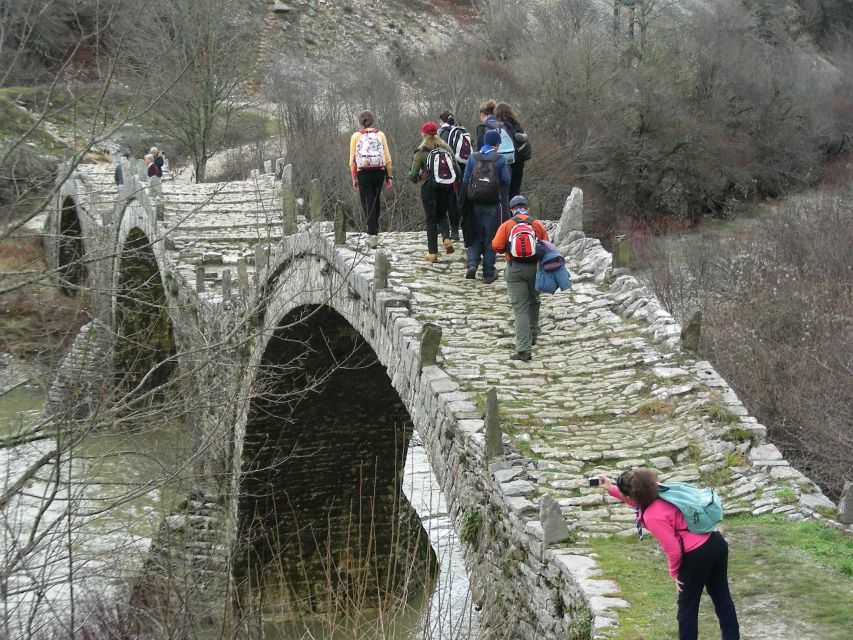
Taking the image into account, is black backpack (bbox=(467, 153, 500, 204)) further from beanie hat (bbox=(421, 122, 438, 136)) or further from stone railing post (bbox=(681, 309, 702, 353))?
stone railing post (bbox=(681, 309, 702, 353))

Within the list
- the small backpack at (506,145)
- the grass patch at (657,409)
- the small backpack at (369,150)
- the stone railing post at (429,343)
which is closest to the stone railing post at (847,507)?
the grass patch at (657,409)

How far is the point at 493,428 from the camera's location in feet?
22.8

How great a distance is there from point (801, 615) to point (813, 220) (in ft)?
67.1

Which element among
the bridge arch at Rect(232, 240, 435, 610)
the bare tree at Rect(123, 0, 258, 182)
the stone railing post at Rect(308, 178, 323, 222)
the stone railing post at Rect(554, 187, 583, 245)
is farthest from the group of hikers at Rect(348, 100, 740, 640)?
the bare tree at Rect(123, 0, 258, 182)

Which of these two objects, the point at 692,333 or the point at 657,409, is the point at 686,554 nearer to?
the point at 657,409

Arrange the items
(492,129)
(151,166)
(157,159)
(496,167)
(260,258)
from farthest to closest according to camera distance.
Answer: (157,159) → (151,166) → (260,258) → (492,129) → (496,167)

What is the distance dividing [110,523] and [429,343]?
1104 centimetres

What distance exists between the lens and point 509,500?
6676 mm

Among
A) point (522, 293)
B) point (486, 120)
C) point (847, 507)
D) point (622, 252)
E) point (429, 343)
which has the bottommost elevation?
point (847, 507)

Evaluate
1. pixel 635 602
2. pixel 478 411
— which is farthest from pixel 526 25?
pixel 635 602

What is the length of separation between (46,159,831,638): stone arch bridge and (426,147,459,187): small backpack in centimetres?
105

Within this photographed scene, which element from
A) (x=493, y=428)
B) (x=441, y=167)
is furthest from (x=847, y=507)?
(x=441, y=167)

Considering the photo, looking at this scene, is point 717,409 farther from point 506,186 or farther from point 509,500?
point 506,186

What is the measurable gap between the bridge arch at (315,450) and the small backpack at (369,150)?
7.04 feet
